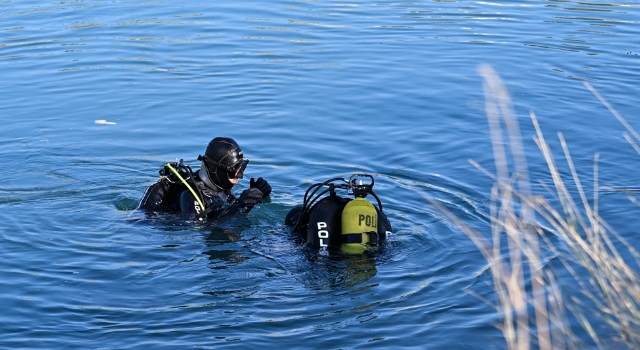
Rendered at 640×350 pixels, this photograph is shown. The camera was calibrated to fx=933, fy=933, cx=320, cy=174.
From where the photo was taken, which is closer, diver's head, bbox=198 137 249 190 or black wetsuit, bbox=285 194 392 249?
black wetsuit, bbox=285 194 392 249

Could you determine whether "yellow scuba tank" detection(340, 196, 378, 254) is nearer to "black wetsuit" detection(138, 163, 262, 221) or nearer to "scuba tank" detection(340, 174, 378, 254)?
"scuba tank" detection(340, 174, 378, 254)

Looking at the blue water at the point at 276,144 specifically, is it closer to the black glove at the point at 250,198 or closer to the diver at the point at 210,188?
the diver at the point at 210,188

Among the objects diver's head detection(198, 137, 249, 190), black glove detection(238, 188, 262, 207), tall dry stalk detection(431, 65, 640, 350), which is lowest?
tall dry stalk detection(431, 65, 640, 350)

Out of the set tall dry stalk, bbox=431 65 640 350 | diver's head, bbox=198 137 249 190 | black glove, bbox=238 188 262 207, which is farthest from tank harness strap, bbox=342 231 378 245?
diver's head, bbox=198 137 249 190

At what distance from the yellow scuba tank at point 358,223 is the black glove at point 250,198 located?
0.99 meters

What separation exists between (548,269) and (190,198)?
2991mm

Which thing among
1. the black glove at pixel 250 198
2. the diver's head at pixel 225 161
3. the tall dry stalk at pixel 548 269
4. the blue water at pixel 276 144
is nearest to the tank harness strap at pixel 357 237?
the blue water at pixel 276 144

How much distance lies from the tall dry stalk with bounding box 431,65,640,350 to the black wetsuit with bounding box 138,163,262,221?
197cm

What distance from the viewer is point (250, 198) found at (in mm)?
7594

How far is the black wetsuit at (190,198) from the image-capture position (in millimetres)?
7793

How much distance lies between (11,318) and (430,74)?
826cm

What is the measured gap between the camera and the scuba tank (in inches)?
267

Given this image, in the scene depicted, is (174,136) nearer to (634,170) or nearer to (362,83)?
(362,83)

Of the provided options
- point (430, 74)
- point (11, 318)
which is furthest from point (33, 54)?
point (11, 318)
